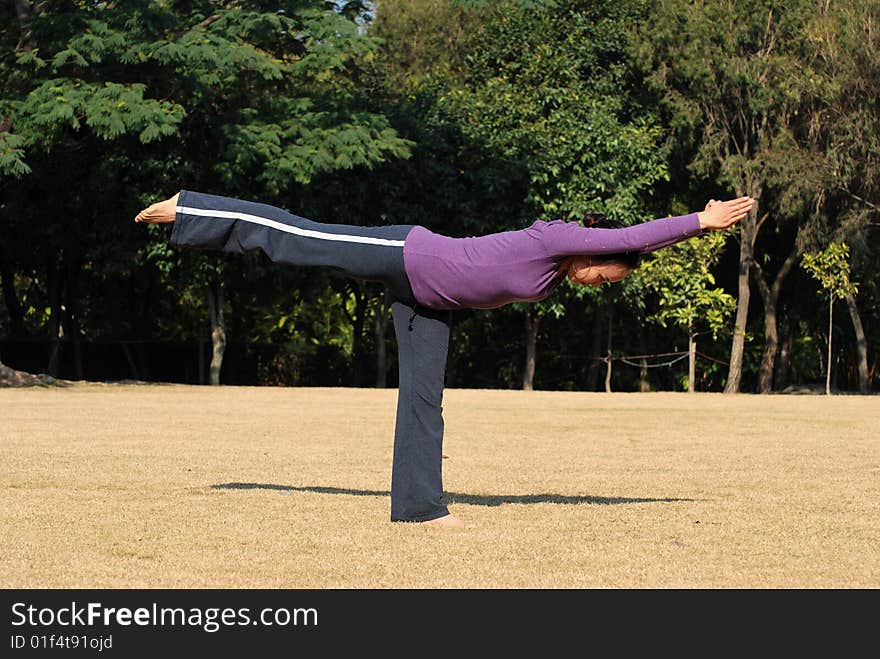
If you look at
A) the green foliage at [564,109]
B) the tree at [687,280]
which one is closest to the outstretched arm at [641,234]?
the green foliage at [564,109]

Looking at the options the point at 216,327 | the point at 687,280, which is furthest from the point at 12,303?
the point at 687,280

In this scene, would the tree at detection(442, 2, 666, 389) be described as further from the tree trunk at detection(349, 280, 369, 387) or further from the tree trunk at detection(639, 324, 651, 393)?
the tree trunk at detection(349, 280, 369, 387)

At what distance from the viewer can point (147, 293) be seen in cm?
3123

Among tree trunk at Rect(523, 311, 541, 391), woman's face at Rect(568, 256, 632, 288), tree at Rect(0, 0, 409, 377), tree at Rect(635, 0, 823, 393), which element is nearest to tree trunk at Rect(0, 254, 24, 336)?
tree at Rect(0, 0, 409, 377)

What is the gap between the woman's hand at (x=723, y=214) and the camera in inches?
242

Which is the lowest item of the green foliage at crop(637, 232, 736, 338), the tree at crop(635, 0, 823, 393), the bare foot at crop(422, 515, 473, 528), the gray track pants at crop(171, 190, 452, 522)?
the bare foot at crop(422, 515, 473, 528)

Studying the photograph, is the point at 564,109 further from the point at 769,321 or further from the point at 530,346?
the point at 769,321

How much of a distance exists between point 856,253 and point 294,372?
14082 mm

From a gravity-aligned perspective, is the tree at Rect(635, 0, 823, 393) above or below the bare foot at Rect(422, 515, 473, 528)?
above

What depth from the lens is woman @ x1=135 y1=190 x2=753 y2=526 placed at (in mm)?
6184

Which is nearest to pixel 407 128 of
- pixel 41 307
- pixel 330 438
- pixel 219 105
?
pixel 219 105

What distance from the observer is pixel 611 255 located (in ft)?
20.4

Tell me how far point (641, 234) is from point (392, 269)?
48.8 inches
